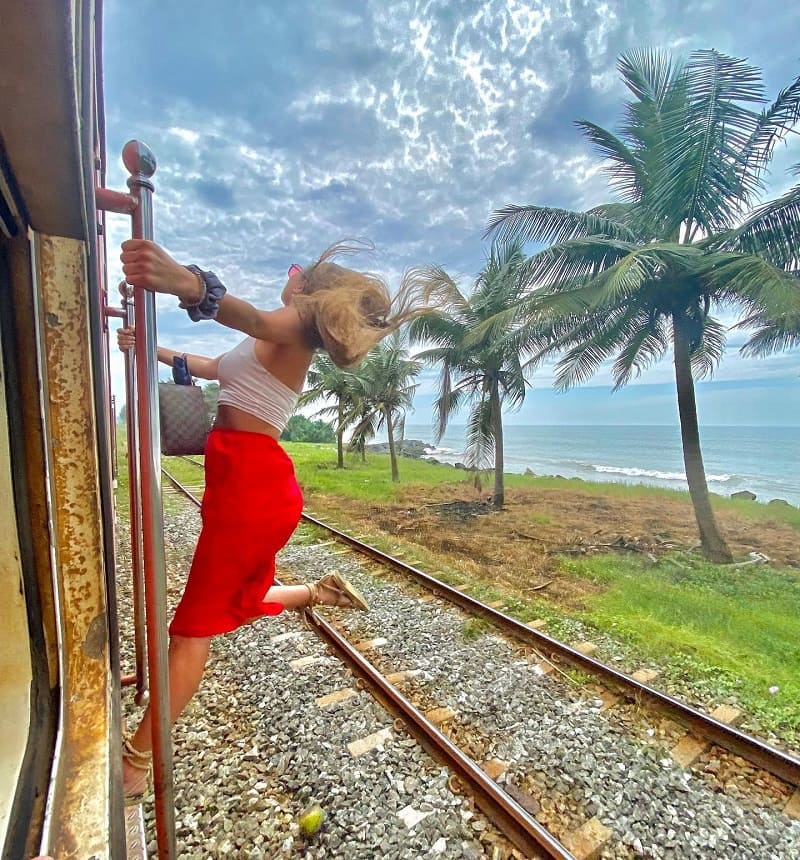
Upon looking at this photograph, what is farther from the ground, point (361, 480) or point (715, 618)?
point (715, 618)

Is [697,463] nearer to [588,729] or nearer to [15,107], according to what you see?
[588,729]

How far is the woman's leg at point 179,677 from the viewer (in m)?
1.79

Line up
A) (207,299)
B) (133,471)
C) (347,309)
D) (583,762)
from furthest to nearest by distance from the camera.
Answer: (583,762) < (133,471) < (347,309) < (207,299)

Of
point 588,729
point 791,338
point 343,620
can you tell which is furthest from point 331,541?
point 791,338

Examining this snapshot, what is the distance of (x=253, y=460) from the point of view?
177 cm

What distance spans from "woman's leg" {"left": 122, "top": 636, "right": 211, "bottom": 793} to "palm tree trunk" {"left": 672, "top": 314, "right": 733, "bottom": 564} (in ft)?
27.8

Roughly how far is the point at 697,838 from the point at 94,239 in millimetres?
3530

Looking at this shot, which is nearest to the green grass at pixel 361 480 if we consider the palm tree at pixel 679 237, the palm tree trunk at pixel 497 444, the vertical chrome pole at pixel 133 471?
the palm tree trunk at pixel 497 444

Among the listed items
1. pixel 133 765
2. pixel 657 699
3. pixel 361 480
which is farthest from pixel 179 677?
pixel 361 480

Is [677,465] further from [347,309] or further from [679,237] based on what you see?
[347,309]

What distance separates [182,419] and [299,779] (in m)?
2.17

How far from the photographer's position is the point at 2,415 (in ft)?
3.55

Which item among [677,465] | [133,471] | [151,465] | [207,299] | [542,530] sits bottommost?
[677,465]

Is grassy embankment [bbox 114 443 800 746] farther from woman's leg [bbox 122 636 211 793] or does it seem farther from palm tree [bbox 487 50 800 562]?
woman's leg [bbox 122 636 211 793]
